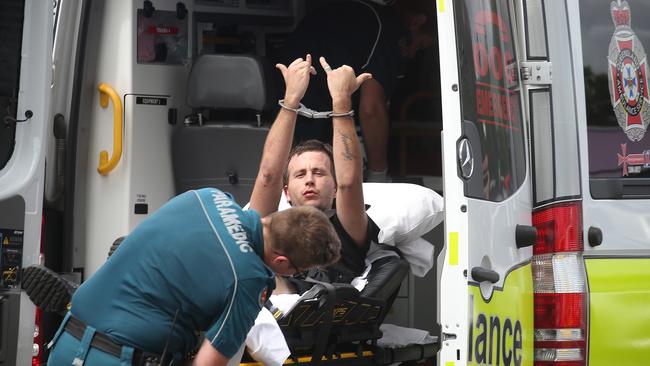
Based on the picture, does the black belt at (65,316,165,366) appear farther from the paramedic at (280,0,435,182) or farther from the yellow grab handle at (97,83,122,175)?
the paramedic at (280,0,435,182)

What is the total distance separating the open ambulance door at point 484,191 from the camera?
154 inches

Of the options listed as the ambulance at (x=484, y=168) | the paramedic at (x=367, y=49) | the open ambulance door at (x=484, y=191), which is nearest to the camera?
the open ambulance door at (x=484, y=191)

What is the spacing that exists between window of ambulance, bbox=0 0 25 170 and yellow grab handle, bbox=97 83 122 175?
3.01 ft

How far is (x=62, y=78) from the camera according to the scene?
5.57m

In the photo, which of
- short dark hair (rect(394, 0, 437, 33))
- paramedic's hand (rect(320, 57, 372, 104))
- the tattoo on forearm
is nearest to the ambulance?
paramedic's hand (rect(320, 57, 372, 104))

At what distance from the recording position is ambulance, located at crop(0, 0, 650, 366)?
13.2 feet

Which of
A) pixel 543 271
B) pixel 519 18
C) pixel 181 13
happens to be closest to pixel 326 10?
pixel 181 13

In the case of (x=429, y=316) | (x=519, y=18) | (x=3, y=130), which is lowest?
(x=429, y=316)

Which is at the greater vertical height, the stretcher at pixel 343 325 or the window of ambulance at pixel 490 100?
the window of ambulance at pixel 490 100

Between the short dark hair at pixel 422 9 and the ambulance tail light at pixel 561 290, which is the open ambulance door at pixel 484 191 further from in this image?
the short dark hair at pixel 422 9

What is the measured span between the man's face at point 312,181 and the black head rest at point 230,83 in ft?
2.13

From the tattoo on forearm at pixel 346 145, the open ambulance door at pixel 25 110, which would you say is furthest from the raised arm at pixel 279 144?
the open ambulance door at pixel 25 110

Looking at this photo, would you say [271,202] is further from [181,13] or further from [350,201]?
[181,13]

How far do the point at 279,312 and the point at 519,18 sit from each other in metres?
1.39
